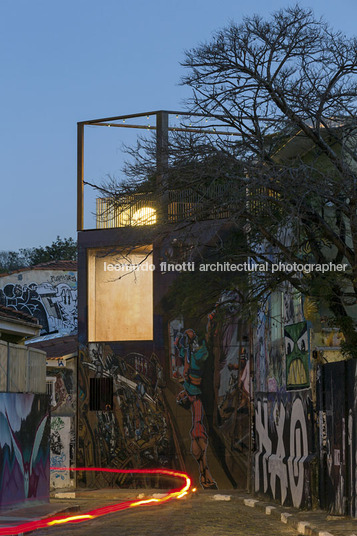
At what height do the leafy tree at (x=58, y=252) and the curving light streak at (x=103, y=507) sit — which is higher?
the leafy tree at (x=58, y=252)

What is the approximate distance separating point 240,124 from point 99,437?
14001 mm

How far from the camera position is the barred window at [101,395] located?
93.0 ft

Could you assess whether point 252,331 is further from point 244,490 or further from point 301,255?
point 301,255

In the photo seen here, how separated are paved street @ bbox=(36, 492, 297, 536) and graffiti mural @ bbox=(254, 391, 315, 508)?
3.18 feet

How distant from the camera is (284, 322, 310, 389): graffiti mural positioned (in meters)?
19.3

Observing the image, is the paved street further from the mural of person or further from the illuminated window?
the illuminated window

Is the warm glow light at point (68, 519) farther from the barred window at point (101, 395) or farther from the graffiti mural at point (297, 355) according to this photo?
the barred window at point (101, 395)

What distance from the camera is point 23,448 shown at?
62.6 feet

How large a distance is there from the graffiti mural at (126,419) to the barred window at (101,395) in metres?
0.10

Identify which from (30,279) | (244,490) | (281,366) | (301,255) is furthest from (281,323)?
(30,279)

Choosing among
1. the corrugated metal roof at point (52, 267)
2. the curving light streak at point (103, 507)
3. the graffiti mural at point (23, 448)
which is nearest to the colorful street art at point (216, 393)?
the curving light streak at point (103, 507)

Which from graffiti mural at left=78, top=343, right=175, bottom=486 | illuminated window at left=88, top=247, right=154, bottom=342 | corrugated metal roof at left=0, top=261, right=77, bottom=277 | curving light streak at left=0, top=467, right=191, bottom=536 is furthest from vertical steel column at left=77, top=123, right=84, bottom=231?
corrugated metal roof at left=0, top=261, right=77, bottom=277

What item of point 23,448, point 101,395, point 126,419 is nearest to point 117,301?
point 101,395

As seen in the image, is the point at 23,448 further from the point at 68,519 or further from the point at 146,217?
the point at 146,217
